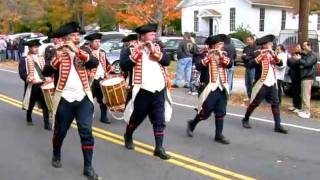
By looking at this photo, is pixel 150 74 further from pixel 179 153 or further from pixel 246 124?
pixel 246 124

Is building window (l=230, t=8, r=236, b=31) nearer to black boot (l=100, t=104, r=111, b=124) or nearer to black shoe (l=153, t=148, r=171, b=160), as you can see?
black boot (l=100, t=104, r=111, b=124)

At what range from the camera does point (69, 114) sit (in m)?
7.18

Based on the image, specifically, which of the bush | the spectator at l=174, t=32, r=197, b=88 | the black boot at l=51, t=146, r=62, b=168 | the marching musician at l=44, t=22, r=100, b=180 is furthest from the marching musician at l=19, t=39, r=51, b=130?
the bush

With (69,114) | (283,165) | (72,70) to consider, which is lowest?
(283,165)

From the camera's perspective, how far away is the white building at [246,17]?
45.6m

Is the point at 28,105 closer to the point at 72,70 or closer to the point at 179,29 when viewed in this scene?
the point at 72,70

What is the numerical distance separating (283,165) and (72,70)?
322cm

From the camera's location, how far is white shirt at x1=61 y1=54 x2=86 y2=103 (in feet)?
23.3

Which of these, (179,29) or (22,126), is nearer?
(22,126)

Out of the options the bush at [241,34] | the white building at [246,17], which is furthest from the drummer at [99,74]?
the white building at [246,17]

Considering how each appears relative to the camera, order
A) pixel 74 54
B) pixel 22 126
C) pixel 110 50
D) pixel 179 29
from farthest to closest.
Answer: pixel 179 29, pixel 110 50, pixel 22 126, pixel 74 54

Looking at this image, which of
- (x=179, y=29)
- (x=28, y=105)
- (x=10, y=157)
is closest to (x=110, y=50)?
(x=28, y=105)

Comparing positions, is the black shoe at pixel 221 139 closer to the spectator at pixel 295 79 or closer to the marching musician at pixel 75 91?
the marching musician at pixel 75 91

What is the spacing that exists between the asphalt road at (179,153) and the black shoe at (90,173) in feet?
0.39
